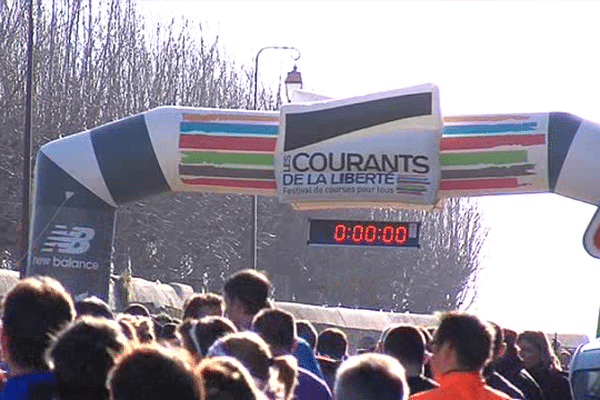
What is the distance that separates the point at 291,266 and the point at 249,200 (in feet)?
19.2

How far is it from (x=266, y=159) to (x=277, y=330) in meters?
8.75

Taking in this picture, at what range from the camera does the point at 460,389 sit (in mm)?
6359

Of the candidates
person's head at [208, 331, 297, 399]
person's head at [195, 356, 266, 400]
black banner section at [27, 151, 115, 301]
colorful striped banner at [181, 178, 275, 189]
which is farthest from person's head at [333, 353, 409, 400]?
black banner section at [27, 151, 115, 301]

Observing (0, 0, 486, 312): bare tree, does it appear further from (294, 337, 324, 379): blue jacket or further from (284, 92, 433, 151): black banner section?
(294, 337, 324, 379): blue jacket

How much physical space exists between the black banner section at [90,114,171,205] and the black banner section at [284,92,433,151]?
1521 millimetres

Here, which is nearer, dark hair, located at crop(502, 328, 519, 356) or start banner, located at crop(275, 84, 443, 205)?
dark hair, located at crop(502, 328, 519, 356)

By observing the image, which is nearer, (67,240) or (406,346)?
(406,346)

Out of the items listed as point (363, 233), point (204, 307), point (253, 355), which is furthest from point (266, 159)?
point (253, 355)

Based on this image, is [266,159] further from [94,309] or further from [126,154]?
[94,309]

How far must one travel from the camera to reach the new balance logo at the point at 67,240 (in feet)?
53.9

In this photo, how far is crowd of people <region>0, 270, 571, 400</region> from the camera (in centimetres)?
Result: 401

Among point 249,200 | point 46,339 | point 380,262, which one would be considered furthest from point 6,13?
point 46,339

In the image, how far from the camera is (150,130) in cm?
1628

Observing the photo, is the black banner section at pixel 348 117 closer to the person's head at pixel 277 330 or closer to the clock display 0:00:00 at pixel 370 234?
the clock display 0:00:00 at pixel 370 234
